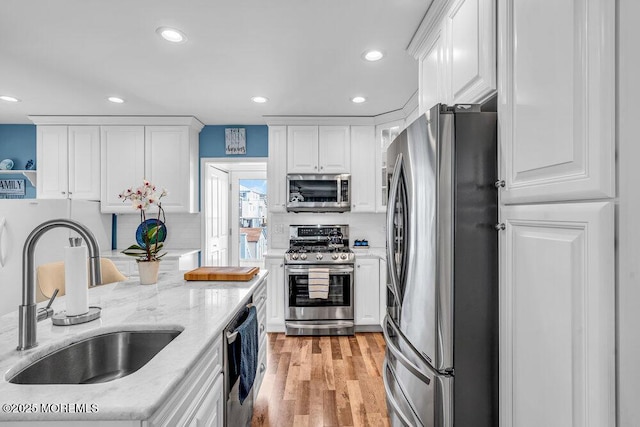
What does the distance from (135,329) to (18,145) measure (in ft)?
15.0

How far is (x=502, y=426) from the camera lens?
1.17 meters

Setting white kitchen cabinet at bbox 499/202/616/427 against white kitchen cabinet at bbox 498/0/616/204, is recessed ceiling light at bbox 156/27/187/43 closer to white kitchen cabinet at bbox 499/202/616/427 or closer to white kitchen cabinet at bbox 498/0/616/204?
white kitchen cabinet at bbox 498/0/616/204

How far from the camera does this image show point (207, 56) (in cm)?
246

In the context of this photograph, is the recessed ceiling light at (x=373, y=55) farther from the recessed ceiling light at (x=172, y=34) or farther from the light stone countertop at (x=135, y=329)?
the light stone countertop at (x=135, y=329)

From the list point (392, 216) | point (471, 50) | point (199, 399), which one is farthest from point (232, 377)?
point (471, 50)

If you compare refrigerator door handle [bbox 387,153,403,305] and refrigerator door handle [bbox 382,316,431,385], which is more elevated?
refrigerator door handle [bbox 387,153,403,305]

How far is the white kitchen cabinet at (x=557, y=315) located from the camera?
2.43ft

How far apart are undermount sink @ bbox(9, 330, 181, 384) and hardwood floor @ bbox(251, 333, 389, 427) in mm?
1194

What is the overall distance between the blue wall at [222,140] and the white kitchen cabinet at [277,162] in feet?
1.32

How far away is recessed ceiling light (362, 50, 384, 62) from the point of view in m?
2.40

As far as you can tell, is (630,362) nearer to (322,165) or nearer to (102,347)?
(102,347)

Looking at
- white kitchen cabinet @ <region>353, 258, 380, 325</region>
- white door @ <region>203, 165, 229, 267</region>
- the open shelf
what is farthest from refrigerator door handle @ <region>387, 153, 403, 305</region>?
the open shelf

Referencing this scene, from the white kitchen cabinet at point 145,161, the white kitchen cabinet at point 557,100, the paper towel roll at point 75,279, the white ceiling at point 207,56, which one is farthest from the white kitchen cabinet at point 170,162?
the white kitchen cabinet at point 557,100

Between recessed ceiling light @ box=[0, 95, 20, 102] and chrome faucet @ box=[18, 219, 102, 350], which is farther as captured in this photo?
recessed ceiling light @ box=[0, 95, 20, 102]
